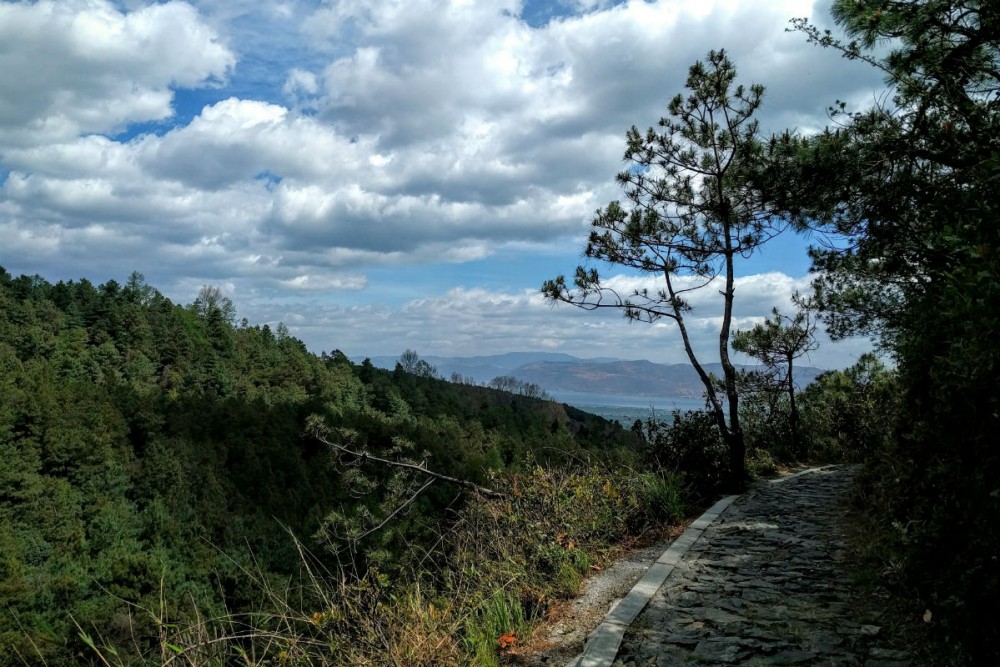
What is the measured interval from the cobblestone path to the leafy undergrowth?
2.66 ft

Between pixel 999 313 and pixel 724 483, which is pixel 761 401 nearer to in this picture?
pixel 724 483

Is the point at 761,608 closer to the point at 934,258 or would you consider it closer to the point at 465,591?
the point at 465,591

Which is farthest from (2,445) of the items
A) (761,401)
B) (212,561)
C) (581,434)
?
(581,434)

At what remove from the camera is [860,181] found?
5.40 m

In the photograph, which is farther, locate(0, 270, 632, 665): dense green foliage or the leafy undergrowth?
locate(0, 270, 632, 665): dense green foliage

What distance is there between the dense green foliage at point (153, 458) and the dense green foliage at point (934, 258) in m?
3.28

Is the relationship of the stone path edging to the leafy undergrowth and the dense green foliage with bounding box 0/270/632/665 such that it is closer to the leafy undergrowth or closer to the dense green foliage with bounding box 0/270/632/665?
the leafy undergrowth

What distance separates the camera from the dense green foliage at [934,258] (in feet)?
7.68

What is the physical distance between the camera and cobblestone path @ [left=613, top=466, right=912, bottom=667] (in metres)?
3.52

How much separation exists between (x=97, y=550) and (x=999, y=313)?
36.2m

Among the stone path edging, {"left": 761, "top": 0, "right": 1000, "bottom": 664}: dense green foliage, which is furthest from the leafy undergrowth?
{"left": 761, "top": 0, "right": 1000, "bottom": 664}: dense green foliage

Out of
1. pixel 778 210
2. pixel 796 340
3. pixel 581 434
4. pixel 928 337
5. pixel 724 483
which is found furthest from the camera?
pixel 581 434

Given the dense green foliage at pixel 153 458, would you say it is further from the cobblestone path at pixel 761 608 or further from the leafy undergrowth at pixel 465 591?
the cobblestone path at pixel 761 608

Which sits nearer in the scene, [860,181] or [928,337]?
[928,337]
